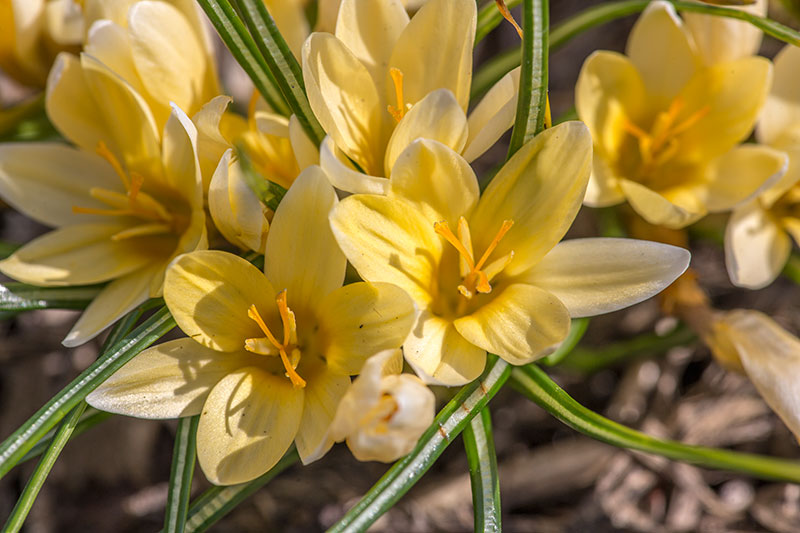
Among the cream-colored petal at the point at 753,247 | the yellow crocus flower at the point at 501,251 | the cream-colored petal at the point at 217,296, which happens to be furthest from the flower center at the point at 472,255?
the cream-colored petal at the point at 753,247

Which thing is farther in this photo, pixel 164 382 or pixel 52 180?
pixel 52 180

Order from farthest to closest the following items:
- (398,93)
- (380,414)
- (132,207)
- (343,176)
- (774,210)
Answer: (774,210), (132,207), (398,93), (343,176), (380,414)

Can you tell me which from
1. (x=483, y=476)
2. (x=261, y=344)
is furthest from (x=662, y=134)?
(x=261, y=344)

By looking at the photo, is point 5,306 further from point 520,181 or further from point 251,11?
point 520,181

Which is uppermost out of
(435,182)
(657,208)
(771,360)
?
(435,182)

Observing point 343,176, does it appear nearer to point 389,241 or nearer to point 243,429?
point 389,241

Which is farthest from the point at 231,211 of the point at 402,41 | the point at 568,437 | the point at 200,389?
the point at 568,437

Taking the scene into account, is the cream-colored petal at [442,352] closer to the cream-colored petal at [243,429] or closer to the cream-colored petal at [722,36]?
the cream-colored petal at [243,429]
